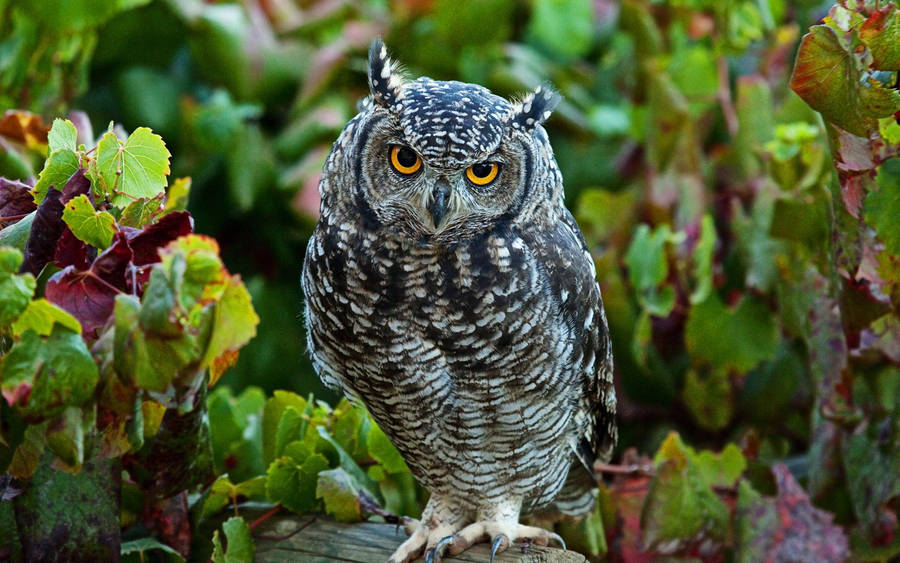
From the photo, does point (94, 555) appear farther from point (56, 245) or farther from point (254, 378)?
point (254, 378)

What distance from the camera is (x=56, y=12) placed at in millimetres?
2867

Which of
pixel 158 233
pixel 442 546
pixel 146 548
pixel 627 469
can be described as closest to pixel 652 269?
pixel 627 469

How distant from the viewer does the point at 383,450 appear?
2436 millimetres

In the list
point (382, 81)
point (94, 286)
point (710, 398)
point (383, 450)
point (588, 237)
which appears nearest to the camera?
point (94, 286)

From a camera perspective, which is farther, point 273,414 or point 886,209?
point 273,414

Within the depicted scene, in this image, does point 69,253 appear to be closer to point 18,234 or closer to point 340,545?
point 18,234

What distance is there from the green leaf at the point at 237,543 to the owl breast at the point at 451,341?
0.39 m

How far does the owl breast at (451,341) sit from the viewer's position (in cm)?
190

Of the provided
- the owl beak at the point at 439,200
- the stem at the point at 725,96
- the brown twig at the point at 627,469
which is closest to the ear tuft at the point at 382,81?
the owl beak at the point at 439,200

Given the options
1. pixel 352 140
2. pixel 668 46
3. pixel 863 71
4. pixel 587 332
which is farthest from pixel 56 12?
pixel 668 46

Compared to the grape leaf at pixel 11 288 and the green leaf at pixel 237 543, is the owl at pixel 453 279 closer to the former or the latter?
the green leaf at pixel 237 543

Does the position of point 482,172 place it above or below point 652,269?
Result: above

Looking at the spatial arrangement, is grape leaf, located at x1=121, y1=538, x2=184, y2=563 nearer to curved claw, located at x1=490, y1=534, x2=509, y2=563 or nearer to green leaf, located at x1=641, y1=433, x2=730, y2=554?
curved claw, located at x1=490, y1=534, x2=509, y2=563

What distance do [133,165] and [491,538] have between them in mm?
1146
